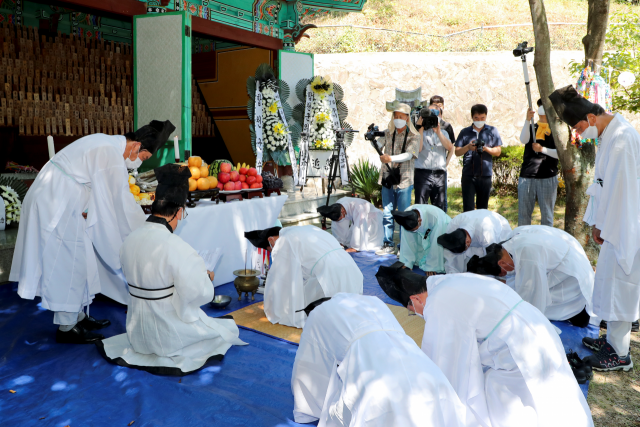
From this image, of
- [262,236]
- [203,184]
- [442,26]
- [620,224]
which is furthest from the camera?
[442,26]

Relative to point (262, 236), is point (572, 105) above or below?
above

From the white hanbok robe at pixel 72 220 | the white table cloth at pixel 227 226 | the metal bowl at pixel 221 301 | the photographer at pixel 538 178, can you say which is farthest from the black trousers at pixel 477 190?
the white hanbok robe at pixel 72 220

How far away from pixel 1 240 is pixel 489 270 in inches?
183

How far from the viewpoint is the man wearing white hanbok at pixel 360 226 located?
6836 mm

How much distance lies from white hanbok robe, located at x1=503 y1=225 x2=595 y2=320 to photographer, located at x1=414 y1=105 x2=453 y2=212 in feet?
7.24

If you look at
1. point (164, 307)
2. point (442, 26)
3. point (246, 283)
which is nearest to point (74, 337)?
point (164, 307)

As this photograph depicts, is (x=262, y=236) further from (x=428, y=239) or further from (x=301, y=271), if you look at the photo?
(x=428, y=239)

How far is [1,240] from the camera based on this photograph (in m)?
4.96

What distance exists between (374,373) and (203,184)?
3.62m

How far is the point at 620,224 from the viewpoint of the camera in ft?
11.4

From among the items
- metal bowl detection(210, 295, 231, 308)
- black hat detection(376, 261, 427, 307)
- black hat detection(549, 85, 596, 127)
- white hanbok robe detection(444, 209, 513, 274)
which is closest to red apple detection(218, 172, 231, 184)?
metal bowl detection(210, 295, 231, 308)

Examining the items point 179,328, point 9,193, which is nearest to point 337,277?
point 179,328

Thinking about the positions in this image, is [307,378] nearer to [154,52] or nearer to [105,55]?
[154,52]

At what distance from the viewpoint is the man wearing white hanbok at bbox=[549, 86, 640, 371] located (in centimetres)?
346
